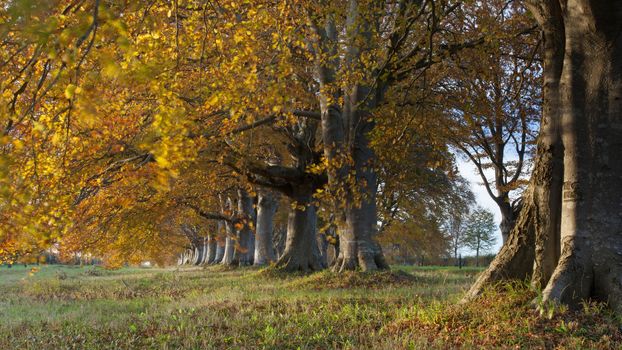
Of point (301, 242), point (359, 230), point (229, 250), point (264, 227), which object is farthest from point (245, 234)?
point (359, 230)

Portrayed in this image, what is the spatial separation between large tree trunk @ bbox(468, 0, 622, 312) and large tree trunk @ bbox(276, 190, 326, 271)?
1231 centimetres

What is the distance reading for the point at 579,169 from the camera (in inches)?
239

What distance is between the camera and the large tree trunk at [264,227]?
26.0m

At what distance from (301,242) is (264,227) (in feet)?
23.3

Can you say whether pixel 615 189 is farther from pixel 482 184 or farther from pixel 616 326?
pixel 482 184

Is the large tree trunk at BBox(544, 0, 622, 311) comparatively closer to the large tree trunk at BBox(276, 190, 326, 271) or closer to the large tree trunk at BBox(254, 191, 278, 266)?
the large tree trunk at BBox(276, 190, 326, 271)

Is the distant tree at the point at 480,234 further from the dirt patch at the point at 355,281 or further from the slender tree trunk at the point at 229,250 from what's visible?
the dirt patch at the point at 355,281

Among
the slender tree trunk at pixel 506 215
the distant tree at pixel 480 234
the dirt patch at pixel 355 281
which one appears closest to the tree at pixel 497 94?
the slender tree trunk at pixel 506 215

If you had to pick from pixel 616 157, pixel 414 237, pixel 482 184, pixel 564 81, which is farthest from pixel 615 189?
pixel 414 237

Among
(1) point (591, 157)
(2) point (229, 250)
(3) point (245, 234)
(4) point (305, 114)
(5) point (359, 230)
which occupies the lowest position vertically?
(2) point (229, 250)

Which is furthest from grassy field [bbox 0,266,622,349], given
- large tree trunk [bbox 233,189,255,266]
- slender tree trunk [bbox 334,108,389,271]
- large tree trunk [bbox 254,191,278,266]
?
large tree trunk [bbox 233,189,255,266]

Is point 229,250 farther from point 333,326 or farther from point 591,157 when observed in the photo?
point 591,157

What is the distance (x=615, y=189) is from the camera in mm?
5918

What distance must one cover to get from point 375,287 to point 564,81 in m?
6.39
